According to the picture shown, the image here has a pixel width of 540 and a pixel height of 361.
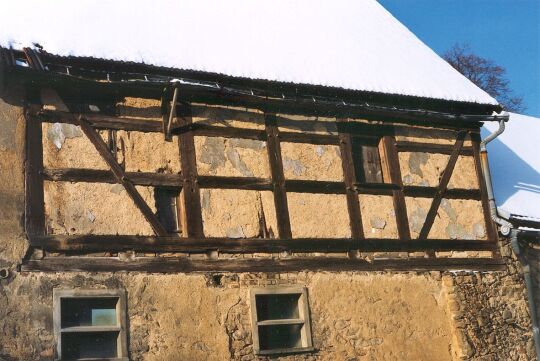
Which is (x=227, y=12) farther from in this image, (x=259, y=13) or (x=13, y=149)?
(x=13, y=149)

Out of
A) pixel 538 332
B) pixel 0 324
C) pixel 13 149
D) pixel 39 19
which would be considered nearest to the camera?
pixel 0 324

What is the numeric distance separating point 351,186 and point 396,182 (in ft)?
2.42

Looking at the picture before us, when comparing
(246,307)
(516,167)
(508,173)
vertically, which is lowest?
(246,307)

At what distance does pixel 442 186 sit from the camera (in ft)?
36.7

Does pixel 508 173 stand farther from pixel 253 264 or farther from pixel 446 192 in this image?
pixel 253 264

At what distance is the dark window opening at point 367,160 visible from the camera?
35.6 feet

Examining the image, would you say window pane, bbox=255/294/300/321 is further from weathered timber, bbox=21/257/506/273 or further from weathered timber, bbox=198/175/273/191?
weathered timber, bbox=198/175/273/191

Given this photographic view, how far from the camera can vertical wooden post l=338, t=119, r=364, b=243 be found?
10.3 m

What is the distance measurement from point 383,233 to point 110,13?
4343 millimetres

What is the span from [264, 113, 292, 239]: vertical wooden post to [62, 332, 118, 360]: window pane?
237 cm

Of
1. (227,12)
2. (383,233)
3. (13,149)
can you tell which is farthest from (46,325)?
(227,12)

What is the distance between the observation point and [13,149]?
861cm

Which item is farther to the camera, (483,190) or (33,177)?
(483,190)

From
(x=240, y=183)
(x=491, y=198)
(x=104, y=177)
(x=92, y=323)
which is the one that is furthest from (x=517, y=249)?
(x=92, y=323)
